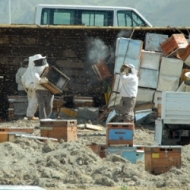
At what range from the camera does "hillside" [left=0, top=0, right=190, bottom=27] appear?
96.6 meters

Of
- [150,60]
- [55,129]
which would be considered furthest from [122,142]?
[150,60]

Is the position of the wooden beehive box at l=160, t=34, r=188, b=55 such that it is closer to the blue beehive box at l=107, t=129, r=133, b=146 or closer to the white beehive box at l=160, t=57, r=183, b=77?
the white beehive box at l=160, t=57, r=183, b=77

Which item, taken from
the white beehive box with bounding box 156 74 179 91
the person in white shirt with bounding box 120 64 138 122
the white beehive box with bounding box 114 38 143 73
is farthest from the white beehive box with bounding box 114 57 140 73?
the person in white shirt with bounding box 120 64 138 122

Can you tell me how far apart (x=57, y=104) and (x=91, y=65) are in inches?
67.6

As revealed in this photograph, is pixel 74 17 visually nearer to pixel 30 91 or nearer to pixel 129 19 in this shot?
pixel 129 19

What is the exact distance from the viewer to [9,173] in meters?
14.4

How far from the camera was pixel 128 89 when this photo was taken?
23.3 m

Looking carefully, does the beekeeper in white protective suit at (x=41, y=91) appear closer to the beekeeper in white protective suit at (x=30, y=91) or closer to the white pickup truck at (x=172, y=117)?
the beekeeper in white protective suit at (x=30, y=91)

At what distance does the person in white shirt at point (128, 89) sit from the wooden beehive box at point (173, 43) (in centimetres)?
220

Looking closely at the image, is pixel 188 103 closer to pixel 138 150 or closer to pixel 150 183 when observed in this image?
pixel 138 150

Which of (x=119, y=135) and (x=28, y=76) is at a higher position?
(x=28, y=76)

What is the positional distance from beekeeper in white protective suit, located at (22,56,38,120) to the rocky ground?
315 inches

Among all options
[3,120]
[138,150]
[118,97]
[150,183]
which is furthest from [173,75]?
[150,183]

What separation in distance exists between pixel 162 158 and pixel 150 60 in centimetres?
1041
